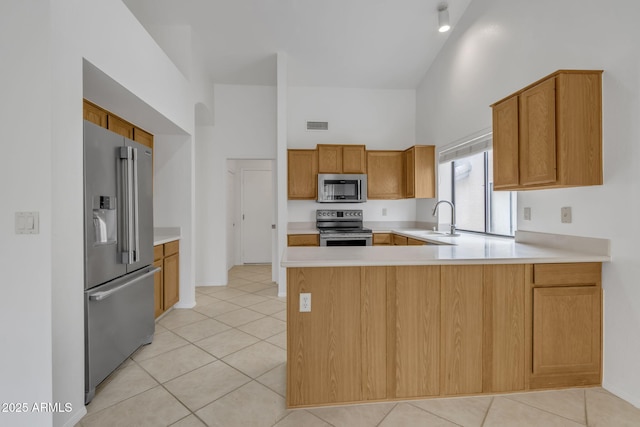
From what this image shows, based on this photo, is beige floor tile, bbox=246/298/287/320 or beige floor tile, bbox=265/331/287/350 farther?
beige floor tile, bbox=246/298/287/320

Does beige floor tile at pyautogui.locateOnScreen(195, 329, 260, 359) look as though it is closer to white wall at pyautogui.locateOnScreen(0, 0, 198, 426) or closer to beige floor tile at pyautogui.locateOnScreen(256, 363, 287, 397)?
beige floor tile at pyautogui.locateOnScreen(256, 363, 287, 397)

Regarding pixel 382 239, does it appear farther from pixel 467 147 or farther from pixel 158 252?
pixel 158 252

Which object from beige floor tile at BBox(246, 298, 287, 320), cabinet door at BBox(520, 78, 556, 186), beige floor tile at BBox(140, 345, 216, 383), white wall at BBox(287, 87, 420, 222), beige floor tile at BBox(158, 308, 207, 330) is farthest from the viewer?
white wall at BBox(287, 87, 420, 222)

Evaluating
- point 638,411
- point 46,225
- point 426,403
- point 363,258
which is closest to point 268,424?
point 426,403

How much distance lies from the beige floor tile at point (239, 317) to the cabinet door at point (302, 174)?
6.07ft

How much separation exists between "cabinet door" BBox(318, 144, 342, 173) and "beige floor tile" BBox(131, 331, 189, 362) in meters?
2.91

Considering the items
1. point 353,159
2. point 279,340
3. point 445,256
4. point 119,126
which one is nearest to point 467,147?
point 353,159

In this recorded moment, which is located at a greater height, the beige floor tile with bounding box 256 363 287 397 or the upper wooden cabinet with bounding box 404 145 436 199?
the upper wooden cabinet with bounding box 404 145 436 199

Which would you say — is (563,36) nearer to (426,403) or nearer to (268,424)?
(426,403)

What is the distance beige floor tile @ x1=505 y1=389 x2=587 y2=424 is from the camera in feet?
5.90

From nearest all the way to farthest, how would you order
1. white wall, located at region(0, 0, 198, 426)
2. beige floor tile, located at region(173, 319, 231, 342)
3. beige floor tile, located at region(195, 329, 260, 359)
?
white wall, located at region(0, 0, 198, 426), beige floor tile, located at region(195, 329, 260, 359), beige floor tile, located at region(173, 319, 231, 342)

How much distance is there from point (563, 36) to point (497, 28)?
933 millimetres

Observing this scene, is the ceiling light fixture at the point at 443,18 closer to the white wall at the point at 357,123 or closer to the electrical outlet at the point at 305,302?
the white wall at the point at 357,123

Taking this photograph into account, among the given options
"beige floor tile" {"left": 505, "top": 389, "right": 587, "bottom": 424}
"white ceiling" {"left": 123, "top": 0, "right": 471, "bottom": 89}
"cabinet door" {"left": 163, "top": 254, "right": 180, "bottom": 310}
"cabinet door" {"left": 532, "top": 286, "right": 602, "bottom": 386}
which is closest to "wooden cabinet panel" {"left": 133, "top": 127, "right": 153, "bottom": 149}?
"white ceiling" {"left": 123, "top": 0, "right": 471, "bottom": 89}
